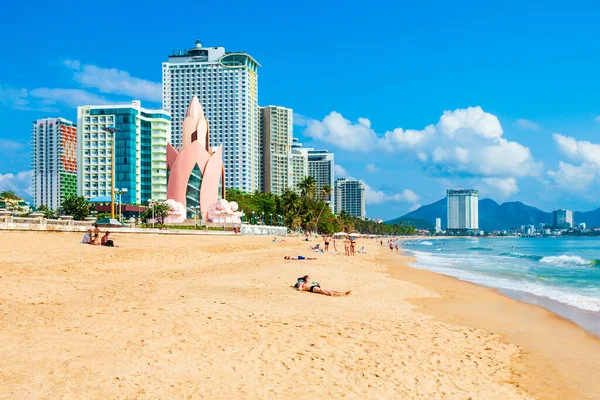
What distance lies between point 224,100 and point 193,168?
62308 mm

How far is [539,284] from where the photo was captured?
22391mm

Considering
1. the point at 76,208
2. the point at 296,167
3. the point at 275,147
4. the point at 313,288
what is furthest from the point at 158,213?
the point at 296,167

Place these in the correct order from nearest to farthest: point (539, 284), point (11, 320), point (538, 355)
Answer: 1. point (11, 320)
2. point (538, 355)
3. point (539, 284)

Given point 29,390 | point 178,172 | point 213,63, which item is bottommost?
point 29,390

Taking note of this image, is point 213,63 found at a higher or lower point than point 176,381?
higher

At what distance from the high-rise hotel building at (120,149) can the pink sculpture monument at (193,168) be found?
2501 centimetres

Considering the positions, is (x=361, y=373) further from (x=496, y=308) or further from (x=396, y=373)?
(x=496, y=308)

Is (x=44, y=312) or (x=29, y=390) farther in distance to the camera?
(x=44, y=312)

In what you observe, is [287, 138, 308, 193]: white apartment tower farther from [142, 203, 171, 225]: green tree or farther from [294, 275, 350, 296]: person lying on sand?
[294, 275, 350, 296]: person lying on sand

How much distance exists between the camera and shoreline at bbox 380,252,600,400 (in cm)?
693

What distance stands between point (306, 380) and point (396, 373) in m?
1.30

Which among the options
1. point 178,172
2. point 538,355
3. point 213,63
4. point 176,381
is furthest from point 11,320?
point 213,63

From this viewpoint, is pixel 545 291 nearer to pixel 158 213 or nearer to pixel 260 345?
pixel 260 345

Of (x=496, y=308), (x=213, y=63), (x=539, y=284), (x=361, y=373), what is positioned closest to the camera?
(x=361, y=373)
